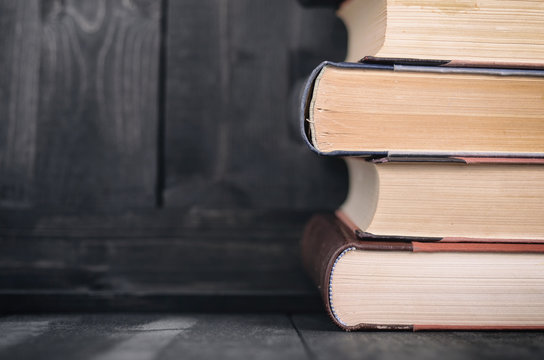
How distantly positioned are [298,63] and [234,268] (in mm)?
422

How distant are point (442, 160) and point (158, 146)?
1.77 ft

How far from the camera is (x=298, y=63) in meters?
0.95

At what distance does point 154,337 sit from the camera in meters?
0.65

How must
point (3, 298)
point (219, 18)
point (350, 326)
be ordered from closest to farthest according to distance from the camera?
point (350, 326), point (3, 298), point (219, 18)

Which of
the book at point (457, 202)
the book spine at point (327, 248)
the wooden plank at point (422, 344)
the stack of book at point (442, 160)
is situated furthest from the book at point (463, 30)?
the wooden plank at point (422, 344)

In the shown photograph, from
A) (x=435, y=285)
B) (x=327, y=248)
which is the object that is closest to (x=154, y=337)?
(x=327, y=248)

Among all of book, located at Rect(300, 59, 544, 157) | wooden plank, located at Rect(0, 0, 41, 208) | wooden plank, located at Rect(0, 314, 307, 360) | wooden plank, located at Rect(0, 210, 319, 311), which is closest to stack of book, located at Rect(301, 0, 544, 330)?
A: book, located at Rect(300, 59, 544, 157)

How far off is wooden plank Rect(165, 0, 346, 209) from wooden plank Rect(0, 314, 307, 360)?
26 cm

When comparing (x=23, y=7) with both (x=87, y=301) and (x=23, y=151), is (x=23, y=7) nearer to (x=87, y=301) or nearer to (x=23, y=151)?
(x=23, y=151)

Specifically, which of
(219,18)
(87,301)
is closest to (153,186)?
(87,301)

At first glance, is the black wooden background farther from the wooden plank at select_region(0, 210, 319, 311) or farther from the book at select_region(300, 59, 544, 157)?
the book at select_region(300, 59, 544, 157)

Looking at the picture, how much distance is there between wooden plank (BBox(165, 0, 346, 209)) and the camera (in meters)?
0.94

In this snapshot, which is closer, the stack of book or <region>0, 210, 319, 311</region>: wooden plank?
the stack of book

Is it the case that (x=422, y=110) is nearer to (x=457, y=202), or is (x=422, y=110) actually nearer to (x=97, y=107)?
(x=457, y=202)
